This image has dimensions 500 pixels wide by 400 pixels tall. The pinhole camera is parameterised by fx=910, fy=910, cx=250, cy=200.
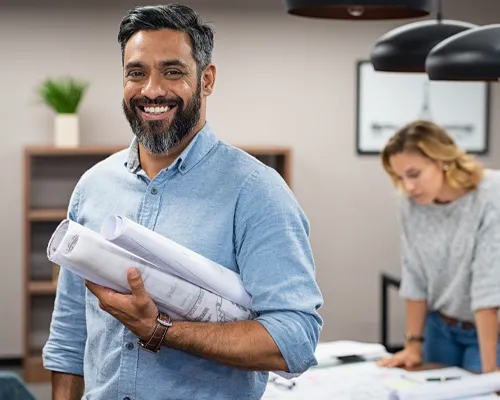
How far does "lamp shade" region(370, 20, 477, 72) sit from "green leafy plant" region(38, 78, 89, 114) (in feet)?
10.4

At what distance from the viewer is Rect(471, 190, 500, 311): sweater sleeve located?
3082mm

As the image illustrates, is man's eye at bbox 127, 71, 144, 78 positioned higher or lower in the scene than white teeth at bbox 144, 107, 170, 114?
higher

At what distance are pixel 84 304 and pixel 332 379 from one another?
48.8 inches

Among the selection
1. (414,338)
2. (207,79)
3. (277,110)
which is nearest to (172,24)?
(207,79)

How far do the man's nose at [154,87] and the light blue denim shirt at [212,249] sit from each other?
0.45 feet

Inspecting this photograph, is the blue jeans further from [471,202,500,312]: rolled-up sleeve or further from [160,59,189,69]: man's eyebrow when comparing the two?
[160,59,189,69]: man's eyebrow

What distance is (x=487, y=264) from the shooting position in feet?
10.2

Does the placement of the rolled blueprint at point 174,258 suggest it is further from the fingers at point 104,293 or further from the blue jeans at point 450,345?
the blue jeans at point 450,345

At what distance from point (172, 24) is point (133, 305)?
0.55 meters

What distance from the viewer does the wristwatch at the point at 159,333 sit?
1607 millimetres

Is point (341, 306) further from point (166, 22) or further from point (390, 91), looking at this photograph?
point (166, 22)

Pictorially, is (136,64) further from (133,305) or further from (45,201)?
(45,201)

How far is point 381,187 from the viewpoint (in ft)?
21.3

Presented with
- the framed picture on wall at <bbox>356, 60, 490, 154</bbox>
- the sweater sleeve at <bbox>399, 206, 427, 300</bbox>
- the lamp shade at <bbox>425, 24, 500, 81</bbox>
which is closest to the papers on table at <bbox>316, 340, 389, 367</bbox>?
the sweater sleeve at <bbox>399, 206, 427, 300</bbox>
